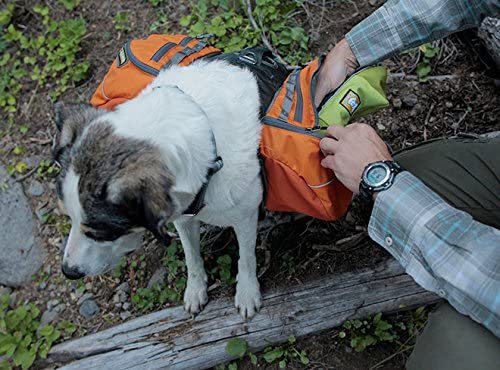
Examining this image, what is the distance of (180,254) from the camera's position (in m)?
3.52

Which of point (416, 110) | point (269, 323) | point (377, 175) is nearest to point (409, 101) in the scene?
point (416, 110)

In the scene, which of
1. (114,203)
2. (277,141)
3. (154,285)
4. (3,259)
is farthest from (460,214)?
(3,259)

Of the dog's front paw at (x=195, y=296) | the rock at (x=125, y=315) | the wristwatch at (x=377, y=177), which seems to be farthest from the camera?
the rock at (x=125, y=315)

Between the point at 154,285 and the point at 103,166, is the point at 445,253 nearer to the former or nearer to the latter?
the point at 103,166

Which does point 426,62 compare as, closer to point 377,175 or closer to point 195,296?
point 377,175

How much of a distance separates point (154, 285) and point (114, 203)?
1449 mm

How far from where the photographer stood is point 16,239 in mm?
3805

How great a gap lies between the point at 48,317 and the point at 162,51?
1.96m

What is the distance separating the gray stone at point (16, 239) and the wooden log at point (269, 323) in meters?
0.89

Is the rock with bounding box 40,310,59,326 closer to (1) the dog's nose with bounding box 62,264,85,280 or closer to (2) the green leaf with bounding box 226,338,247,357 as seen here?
(1) the dog's nose with bounding box 62,264,85,280

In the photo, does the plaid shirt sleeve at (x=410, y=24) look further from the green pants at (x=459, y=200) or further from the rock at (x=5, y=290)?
the rock at (x=5, y=290)

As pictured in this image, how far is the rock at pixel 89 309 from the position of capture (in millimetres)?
3484

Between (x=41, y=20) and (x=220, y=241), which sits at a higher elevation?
(x=41, y=20)

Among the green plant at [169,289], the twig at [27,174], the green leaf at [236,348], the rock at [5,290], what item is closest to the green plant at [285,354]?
the green leaf at [236,348]
